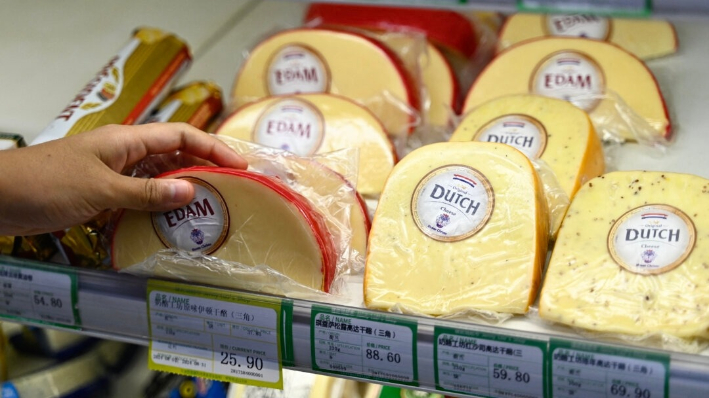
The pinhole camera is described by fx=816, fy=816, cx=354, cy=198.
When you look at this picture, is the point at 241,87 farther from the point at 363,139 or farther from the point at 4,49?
the point at 4,49

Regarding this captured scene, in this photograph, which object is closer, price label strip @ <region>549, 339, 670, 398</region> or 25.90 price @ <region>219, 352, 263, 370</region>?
price label strip @ <region>549, 339, 670, 398</region>

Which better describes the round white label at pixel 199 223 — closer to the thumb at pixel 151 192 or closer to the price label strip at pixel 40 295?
the thumb at pixel 151 192

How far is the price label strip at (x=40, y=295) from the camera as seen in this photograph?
3.64ft

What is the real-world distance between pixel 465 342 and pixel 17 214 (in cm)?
58

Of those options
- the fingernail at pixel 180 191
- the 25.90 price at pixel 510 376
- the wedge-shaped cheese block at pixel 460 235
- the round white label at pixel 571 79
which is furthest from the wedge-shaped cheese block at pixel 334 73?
the 25.90 price at pixel 510 376

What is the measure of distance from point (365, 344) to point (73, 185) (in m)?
0.41

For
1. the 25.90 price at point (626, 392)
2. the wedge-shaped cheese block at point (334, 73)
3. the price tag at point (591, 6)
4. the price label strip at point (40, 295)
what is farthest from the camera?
the wedge-shaped cheese block at point (334, 73)

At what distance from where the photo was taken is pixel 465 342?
938 mm

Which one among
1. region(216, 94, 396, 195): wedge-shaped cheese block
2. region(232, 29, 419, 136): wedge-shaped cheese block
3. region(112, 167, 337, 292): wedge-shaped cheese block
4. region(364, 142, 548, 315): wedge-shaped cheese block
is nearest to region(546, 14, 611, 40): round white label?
region(232, 29, 419, 136): wedge-shaped cheese block

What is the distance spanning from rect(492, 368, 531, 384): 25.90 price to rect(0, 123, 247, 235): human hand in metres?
0.44

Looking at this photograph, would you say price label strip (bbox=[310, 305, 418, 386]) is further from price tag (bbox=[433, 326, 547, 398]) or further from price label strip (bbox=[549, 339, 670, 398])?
price label strip (bbox=[549, 339, 670, 398])

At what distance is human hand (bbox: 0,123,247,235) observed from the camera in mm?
1011

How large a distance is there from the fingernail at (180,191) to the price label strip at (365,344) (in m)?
0.22

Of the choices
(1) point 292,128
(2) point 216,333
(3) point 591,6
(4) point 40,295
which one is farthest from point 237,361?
(3) point 591,6
